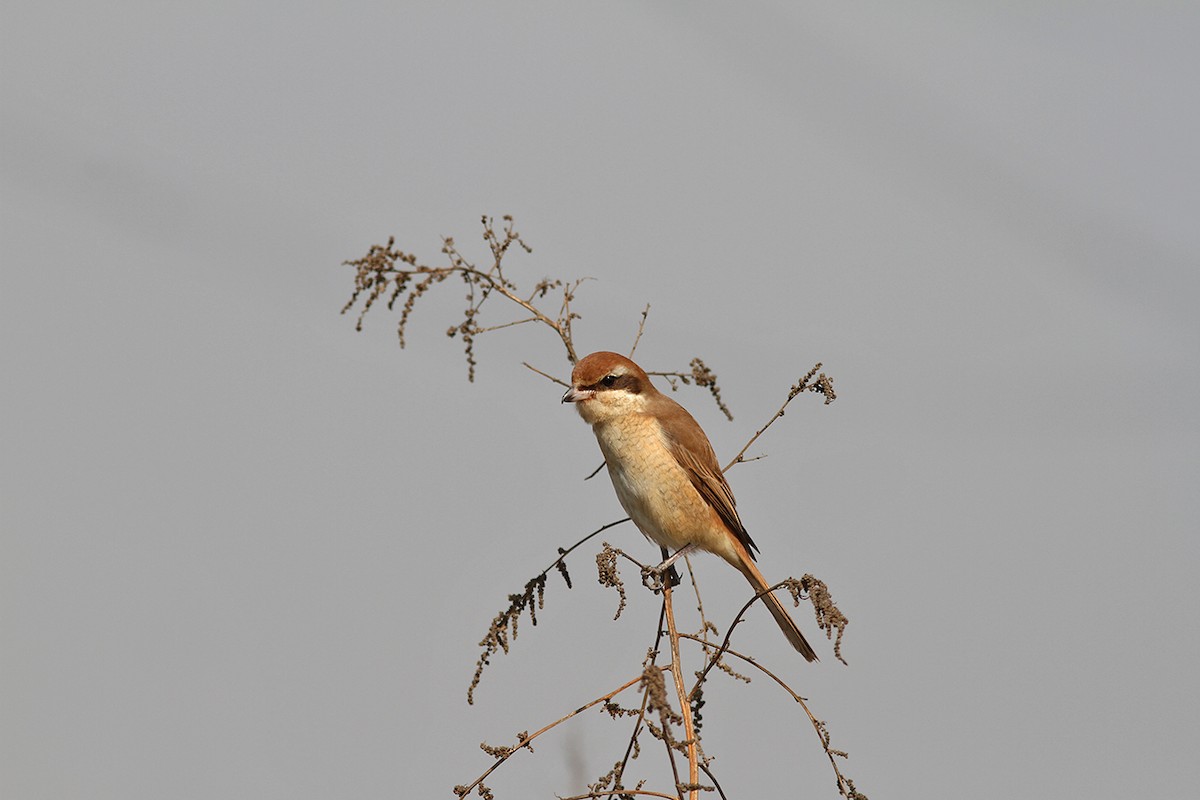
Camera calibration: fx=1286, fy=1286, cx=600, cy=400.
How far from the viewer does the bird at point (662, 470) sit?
433 cm

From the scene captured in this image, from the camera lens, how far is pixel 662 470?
14.3 feet

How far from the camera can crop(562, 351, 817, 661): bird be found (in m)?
4.33

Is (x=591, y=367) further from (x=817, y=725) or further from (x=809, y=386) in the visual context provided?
(x=817, y=725)

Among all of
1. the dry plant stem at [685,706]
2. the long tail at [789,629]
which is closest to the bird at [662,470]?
the long tail at [789,629]

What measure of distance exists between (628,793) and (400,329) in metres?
1.15

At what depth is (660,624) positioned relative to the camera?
304 cm

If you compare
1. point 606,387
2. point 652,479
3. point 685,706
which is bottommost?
point 685,706

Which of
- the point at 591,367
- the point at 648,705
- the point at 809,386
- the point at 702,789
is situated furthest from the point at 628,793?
the point at 591,367

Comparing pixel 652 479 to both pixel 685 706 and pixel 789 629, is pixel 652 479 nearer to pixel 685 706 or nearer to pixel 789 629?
pixel 789 629

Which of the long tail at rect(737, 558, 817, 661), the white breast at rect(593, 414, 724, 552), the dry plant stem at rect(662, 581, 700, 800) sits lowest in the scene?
the dry plant stem at rect(662, 581, 700, 800)

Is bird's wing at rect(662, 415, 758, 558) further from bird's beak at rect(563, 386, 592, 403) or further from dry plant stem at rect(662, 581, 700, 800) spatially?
dry plant stem at rect(662, 581, 700, 800)

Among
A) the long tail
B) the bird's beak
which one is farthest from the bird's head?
the long tail

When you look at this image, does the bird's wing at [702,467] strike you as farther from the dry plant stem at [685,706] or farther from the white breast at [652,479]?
the dry plant stem at [685,706]

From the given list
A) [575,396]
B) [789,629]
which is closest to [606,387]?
[575,396]
